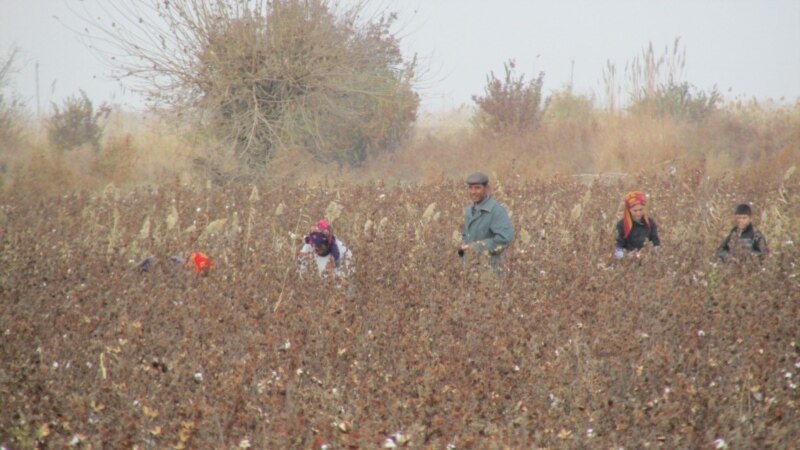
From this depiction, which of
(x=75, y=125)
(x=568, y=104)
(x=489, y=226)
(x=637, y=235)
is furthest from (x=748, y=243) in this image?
(x=568, y=104)

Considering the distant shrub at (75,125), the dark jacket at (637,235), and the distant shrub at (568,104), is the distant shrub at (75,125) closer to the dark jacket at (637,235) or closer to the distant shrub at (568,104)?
the distant shrub at (568,104)

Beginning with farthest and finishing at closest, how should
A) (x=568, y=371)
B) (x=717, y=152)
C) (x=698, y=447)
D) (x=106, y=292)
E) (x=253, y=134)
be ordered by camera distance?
1. (x=717, y=152)
2. (x=253, y=134)
3. (x=106, y=292)
4. (x=568, y=371)
5. (x=698, y=447)

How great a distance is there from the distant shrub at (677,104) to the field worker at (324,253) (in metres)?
17.1

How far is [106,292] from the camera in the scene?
5.94 meters

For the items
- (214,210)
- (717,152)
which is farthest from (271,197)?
(717,152)

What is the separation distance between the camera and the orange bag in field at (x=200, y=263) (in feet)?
23.3

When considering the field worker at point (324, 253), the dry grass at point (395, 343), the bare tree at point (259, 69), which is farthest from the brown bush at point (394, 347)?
the bare tree at point (259, 69)

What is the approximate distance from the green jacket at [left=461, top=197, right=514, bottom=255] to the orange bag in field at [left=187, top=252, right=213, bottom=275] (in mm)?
2005

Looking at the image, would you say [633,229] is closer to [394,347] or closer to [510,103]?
[394,347]

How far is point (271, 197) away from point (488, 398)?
8863 mm

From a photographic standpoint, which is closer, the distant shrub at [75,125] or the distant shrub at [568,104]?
the distant shrub at [75,125]

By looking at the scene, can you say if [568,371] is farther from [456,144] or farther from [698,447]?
[456,144]

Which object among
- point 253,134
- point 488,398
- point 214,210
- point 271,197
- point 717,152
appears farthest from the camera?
point 717,152

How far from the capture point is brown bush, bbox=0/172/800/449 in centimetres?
378
